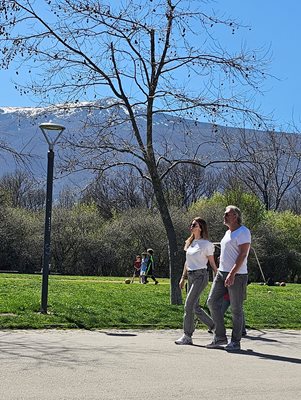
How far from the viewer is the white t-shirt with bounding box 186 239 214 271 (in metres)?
10.8

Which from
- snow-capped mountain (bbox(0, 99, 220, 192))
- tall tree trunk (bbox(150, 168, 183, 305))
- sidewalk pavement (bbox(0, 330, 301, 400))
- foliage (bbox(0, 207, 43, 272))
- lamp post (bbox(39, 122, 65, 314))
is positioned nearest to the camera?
sidewalk pavement (bbox(0, 330, 301, 400))

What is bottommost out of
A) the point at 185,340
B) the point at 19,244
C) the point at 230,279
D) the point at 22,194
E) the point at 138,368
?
the point at 138,368

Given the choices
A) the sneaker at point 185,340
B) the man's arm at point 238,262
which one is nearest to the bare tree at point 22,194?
the sneaker at point 185,340

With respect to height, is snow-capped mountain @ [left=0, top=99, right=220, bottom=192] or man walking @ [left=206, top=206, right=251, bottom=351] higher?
snow-capped mountain @ [left=0, top=99, right=220, bottom=192]

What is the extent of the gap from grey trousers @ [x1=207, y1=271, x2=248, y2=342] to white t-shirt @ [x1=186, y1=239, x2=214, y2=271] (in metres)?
0.42

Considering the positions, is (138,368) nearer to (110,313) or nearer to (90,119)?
(110,313)

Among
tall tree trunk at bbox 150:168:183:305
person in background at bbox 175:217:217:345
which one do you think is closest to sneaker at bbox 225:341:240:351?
person in background at bbox 175:217:217:345

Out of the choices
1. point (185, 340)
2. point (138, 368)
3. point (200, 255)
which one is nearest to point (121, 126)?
point (200, 255)

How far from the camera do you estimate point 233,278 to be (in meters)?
10.0

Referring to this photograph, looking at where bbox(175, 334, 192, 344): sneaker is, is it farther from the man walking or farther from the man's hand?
the man's hand

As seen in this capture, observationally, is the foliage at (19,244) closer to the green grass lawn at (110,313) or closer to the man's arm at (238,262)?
the green grass lawn at (110,313)

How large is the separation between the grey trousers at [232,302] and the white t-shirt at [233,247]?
3.9 inches

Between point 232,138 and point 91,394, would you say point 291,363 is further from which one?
point 232,138

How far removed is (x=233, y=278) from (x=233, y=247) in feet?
1.50
